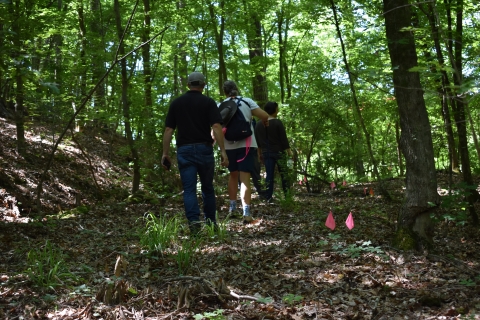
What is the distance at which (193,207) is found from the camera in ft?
18.0

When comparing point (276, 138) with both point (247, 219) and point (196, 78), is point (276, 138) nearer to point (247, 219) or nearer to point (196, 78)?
point (247, 219)

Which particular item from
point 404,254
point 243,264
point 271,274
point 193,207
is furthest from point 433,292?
point 193,207

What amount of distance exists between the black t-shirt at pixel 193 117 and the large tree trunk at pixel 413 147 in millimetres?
2219

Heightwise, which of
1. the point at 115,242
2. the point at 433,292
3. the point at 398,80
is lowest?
the point at 433,292

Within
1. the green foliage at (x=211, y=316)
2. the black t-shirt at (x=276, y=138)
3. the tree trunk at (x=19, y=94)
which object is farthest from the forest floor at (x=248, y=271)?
the tree trunk at (x=19, y=94)

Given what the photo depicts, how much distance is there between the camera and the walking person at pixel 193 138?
5492 mm

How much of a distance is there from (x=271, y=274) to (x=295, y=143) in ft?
24.1

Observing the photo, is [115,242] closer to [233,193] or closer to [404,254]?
[233,193]

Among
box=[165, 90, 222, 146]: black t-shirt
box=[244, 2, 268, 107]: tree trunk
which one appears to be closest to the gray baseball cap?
box=[165, 90, 222, 146]: black t-shirt

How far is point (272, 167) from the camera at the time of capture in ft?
27.2

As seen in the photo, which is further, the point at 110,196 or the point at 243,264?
the point at 110,196

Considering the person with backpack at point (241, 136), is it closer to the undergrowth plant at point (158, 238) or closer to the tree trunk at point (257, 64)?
the undergrowth plant at point (158, 238)

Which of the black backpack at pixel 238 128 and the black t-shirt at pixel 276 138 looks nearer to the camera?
the black backpack at pixel 238 128

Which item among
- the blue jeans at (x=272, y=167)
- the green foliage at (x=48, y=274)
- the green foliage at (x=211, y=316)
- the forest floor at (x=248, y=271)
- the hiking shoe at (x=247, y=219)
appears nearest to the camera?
the green foliage at (x=211, y=316)
